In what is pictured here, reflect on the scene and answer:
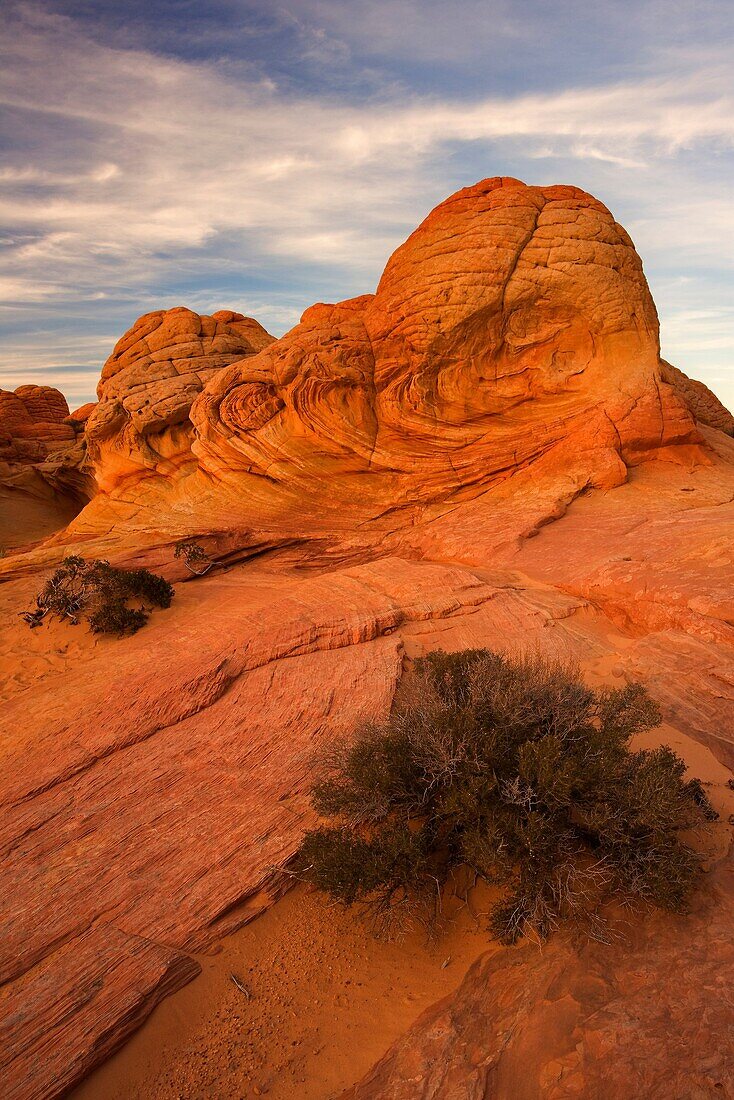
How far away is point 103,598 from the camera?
12086mm

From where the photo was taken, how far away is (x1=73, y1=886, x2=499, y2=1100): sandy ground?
137 inches

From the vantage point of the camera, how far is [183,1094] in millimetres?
3430

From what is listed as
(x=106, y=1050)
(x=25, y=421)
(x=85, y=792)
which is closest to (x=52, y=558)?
(x=85, y=792)

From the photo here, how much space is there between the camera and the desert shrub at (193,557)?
1484 cm

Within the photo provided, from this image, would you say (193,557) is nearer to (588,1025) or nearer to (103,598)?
(103,598)

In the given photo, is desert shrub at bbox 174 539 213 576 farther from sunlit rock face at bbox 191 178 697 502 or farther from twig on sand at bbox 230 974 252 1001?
twig on sand at bbox 230 974 252 1001

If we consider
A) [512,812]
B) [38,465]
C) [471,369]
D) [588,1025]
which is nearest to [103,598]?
[512,812]

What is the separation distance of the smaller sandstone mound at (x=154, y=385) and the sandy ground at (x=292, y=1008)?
16642 mm

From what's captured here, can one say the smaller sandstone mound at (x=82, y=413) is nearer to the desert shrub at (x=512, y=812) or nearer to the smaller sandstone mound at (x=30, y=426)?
the smaller sandstone mound at (x=30, y=426)

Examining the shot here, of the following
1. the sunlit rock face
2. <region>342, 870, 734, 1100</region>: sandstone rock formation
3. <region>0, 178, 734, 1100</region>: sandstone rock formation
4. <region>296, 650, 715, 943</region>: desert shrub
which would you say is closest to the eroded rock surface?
<region>0, 178, 734, 1100</region>: sandstone rock formation

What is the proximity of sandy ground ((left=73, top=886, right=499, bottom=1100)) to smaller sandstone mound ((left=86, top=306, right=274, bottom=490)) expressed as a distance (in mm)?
16642

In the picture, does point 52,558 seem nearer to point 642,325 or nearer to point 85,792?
point 85,792

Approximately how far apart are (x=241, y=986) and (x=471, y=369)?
14.6m

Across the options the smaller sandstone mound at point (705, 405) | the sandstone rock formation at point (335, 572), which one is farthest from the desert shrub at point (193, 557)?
the smaller sandstone mound at point (705, 405)
